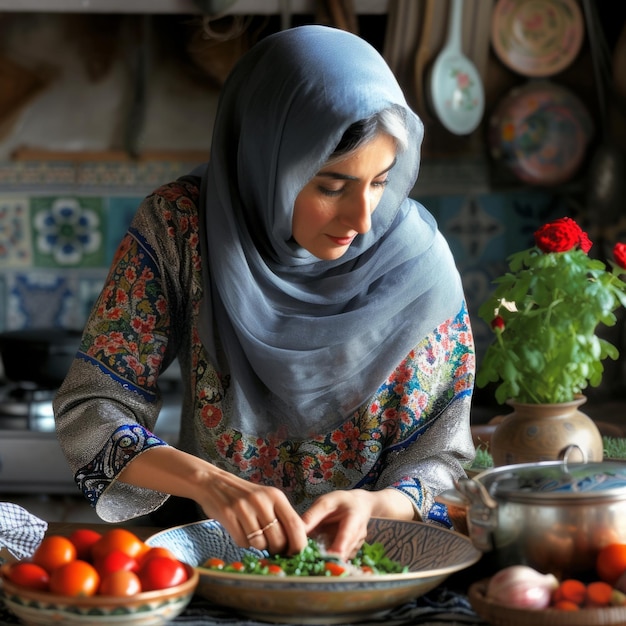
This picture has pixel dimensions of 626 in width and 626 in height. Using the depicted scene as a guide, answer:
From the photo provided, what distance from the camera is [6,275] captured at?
323cm

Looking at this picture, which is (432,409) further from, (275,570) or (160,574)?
(160,574)

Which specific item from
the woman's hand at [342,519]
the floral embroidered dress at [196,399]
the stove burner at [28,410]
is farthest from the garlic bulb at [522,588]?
the stove burner at [28,410]

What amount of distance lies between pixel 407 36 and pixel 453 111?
0.25 metres

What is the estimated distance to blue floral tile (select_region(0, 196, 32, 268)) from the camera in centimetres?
321

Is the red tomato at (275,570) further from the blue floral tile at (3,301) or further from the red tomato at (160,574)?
the blue floral tile at (3,301)

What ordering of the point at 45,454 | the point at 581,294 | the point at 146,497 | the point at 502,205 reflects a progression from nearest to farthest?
the point at 581,294 → the point at 146,497 → the point at 45,454 → the point at 502,205

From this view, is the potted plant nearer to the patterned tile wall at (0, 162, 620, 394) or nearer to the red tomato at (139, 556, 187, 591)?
the red tomato at (139, 556, 187, 591)

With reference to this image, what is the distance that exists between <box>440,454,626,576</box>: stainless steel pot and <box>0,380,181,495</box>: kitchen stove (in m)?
1.94

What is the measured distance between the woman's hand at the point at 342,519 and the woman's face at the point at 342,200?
359 mm

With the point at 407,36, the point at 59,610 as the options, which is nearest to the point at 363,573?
the point at 59,610

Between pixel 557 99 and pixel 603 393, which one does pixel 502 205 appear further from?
pixel 603 393

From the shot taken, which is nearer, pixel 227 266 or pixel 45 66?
pixel 227 266

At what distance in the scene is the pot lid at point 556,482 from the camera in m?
0.94

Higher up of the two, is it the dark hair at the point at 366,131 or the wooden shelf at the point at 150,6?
the wooden shelf at the point at 150,6
